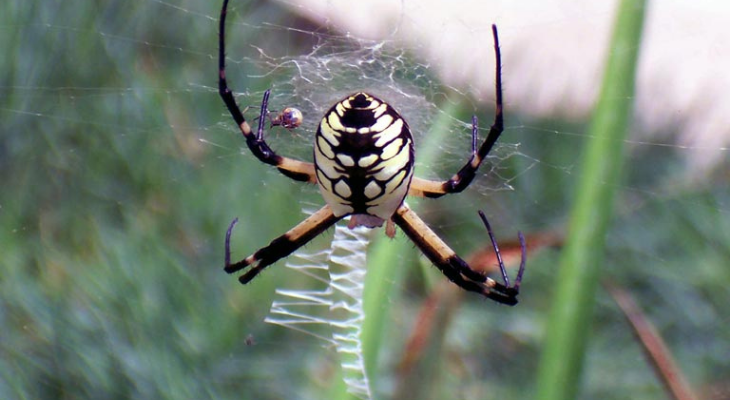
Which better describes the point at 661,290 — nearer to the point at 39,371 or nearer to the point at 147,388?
the point at 147,388

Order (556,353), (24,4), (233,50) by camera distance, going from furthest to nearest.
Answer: (233,50) < (24,4) < (556,353)

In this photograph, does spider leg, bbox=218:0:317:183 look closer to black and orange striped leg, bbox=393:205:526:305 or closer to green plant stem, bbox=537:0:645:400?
black and orange striped leg, bbox=393:205:526:305

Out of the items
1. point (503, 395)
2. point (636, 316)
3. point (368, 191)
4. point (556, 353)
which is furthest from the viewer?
point (503, 395)

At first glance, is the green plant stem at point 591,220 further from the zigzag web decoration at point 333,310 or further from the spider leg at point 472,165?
Result: the zigzag web decoration at point 333,310

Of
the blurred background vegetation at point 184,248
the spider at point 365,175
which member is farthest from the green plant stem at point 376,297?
the spider at point 365,175

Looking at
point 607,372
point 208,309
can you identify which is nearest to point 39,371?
point 208,309

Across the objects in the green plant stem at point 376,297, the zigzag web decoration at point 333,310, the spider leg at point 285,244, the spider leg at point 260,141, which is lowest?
the zigzag web decoration at point 333,310

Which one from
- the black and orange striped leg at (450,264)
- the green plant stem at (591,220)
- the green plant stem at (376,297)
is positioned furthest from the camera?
the black and orange striped leg at (450,264)

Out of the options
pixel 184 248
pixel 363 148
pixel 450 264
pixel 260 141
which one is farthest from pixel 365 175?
pixel 450 264
